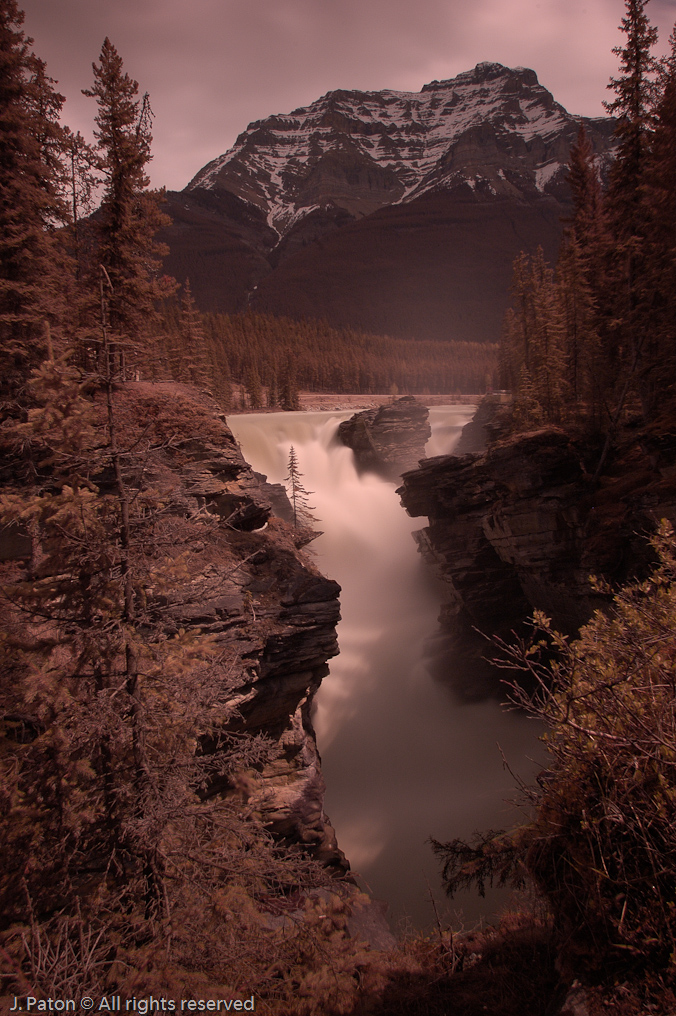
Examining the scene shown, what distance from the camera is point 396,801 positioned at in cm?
1770

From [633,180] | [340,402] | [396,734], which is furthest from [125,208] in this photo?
[340,402]

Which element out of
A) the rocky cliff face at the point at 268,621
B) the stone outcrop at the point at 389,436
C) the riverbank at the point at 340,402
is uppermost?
the riverbank at the point at 340,402

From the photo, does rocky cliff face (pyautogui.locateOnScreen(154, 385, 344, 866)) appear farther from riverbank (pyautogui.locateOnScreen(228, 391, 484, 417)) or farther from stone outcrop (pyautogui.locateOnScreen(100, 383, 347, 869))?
riverbank (pyautogui.locateOnScreen(228, 391, 484, 417))

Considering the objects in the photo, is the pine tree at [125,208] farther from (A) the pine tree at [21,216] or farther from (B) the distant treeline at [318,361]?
(B) the distant treeline at [318,361]

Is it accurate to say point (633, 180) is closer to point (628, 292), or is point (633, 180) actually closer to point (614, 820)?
point (628, 292)

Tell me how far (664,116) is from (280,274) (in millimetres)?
203063

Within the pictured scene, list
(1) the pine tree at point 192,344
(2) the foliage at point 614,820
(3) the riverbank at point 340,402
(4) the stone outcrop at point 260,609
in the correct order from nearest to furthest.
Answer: (2) the foliage at point 614,820 < (4) the stone outcrop at point 260,609 < (1) the pine tree at point 192,344 < (3) the riverbank at point 340,402

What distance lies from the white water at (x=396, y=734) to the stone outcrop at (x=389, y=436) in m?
7.86

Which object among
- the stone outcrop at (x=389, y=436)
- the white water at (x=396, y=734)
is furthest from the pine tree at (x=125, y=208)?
the stone outcrop at (x=389, y=436)

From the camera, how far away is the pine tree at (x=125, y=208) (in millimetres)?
13688

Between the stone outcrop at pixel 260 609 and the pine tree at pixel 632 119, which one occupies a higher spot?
the pine tree at pixel 632 119

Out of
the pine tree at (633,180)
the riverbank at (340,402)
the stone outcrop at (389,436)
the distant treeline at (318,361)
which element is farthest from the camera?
the distant treeline at (318,361)

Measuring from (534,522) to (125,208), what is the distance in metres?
18.7

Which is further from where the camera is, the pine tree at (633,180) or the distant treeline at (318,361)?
the distant treeline at (318,361)
